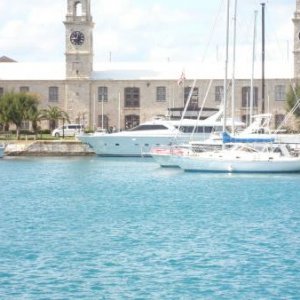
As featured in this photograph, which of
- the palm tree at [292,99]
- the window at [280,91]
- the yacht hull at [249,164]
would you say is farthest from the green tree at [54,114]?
the yacht hull at [249,164]

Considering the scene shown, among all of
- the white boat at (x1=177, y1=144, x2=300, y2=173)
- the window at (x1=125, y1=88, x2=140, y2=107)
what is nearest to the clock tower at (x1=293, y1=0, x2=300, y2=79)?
the window at (x1=125, y1=88, x2=140, y2=107)

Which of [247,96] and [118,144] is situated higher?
[247,96]

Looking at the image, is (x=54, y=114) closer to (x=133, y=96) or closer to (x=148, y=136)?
(x=133, y=96)

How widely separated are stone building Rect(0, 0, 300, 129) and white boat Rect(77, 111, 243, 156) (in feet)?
47.7

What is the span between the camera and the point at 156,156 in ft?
213

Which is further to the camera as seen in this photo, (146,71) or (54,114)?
(146,71)

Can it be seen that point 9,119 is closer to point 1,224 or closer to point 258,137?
point 258,137

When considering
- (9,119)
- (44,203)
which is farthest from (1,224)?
(9,119)

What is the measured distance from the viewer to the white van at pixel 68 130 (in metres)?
91.9

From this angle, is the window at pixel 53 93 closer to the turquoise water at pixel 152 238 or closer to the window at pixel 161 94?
the window at pixel 161 94

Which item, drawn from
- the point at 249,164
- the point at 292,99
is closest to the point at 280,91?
the point at 292,99

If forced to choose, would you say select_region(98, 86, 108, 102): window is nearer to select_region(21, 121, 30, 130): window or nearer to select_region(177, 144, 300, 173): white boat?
select_region(21, 121, 30, 130): window

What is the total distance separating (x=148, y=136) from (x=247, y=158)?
20.4 metres

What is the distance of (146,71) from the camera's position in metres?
98.0
